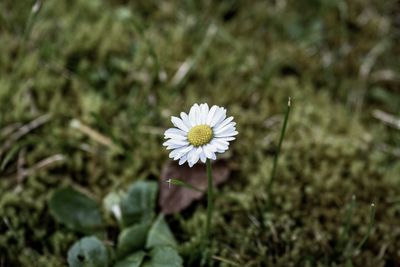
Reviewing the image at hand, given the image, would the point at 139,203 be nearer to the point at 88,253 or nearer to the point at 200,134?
the point at 88,253

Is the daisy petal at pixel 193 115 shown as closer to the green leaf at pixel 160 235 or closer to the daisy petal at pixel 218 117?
the daisy petal at pixel 218 117

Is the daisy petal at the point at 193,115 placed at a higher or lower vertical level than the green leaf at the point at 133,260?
higher

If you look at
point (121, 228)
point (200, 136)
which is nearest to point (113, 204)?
point (121, 228)

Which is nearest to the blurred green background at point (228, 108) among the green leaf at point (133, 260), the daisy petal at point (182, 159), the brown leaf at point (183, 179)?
the brown leaf at point (183, 179)

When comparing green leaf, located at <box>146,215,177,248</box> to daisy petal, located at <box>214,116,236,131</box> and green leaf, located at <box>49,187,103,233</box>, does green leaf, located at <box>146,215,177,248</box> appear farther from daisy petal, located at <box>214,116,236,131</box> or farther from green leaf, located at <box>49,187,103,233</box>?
daisy petal, located at <box>214,116,236,131</box>

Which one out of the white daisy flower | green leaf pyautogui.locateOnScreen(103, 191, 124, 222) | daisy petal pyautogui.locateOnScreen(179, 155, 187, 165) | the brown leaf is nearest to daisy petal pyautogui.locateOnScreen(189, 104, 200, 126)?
the white daisy flower
